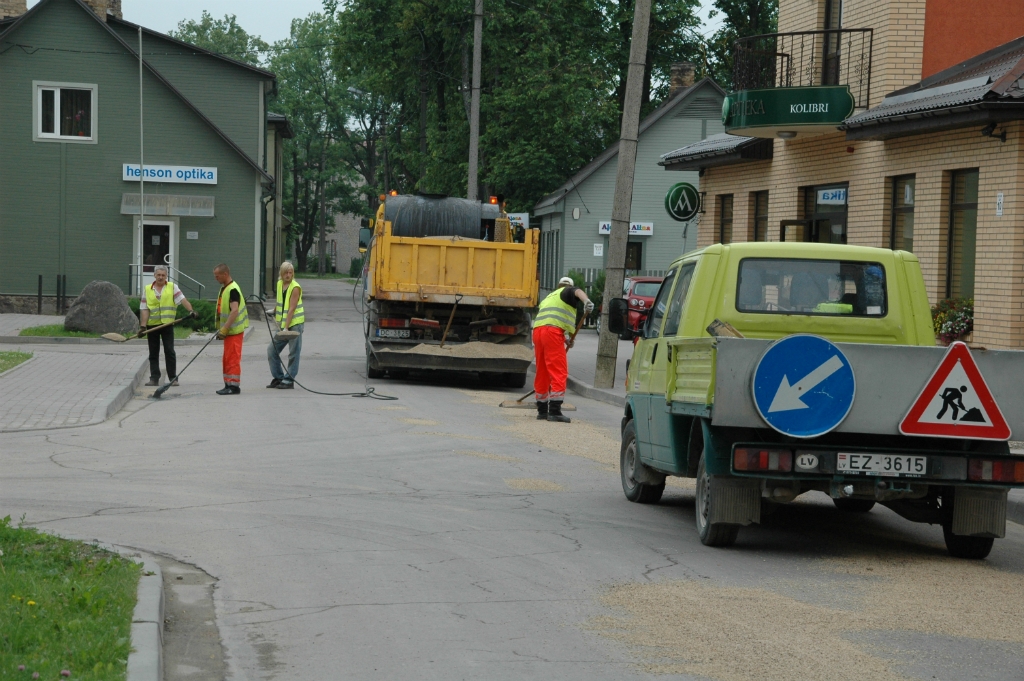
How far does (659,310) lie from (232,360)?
877cm

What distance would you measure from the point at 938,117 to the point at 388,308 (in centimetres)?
824

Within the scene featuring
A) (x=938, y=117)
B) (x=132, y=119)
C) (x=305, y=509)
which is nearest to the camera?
(x=305, y=509)

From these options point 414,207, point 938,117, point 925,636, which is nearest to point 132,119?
point 414,207

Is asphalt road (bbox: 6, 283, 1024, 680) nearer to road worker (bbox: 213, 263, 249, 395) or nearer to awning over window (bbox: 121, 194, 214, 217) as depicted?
road worker (bbox: 213, 263, 249, 395)

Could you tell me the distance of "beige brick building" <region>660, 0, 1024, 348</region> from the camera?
15344mm

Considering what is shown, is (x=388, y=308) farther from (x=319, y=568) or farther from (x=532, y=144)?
(x=532, y=144)

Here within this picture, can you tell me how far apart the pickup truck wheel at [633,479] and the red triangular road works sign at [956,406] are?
8.79ft

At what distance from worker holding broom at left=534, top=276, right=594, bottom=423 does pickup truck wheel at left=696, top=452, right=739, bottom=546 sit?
287 inches

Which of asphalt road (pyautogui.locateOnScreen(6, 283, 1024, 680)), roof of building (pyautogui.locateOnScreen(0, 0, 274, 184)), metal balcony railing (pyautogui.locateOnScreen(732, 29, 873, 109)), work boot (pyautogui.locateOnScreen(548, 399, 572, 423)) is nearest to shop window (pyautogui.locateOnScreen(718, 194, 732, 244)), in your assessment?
metal balcony railing (pyautogui.locateOnScreen(732, 29, 873, 109))

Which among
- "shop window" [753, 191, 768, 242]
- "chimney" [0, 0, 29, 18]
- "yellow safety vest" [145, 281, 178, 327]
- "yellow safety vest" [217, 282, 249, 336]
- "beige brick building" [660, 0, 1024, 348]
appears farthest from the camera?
"chimney" [0, 0, 29, 18]

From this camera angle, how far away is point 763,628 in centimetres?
597

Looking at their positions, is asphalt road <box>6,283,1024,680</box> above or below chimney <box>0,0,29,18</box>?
below

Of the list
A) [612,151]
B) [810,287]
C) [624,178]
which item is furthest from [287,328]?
[612,151]

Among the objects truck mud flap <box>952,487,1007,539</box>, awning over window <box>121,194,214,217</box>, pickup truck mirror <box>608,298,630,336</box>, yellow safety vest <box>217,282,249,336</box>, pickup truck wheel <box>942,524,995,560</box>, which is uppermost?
awning over window <box>121,194,214,217</box>
